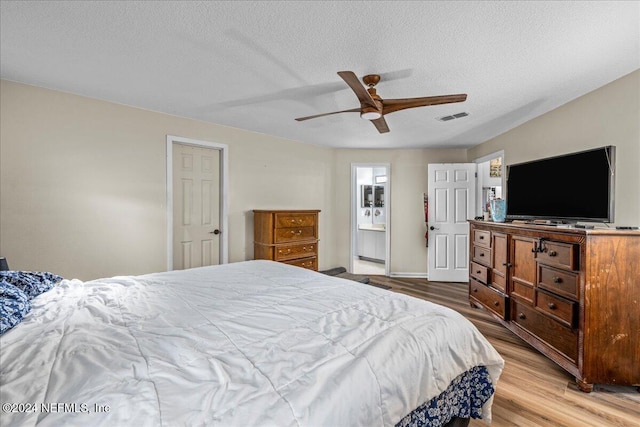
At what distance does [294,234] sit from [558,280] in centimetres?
293

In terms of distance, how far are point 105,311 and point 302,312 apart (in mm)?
906

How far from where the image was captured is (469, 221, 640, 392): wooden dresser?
194 centimetres

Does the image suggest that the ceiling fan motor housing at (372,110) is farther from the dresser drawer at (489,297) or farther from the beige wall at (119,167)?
the dresser drawer at (489,297)

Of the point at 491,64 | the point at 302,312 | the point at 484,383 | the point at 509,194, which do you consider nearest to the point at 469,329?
the point at 484,383

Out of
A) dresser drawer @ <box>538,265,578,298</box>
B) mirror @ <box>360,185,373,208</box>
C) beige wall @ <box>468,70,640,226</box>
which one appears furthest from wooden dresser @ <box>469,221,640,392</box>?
mirror @ <box>360,185,373,208</box>

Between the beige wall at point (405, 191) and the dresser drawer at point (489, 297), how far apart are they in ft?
5.46

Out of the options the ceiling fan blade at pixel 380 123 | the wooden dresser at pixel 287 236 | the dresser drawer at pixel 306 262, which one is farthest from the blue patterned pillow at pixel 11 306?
the dresser drawer at pixel 306 262

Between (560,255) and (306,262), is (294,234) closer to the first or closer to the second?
(306,262)

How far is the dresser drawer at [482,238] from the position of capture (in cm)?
325

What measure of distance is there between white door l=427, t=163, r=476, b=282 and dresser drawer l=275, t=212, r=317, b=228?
6.78 ft

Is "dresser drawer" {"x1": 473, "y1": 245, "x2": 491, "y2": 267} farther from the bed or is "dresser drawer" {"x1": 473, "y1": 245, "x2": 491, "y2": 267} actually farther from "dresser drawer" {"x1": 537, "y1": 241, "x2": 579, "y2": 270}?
the bed

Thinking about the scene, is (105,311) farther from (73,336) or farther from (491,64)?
(491,64)

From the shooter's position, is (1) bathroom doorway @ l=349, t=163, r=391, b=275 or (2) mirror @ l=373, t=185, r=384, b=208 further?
(2) mirror @ l=373, t=185, r=384, b=208

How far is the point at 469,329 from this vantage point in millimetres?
1428
